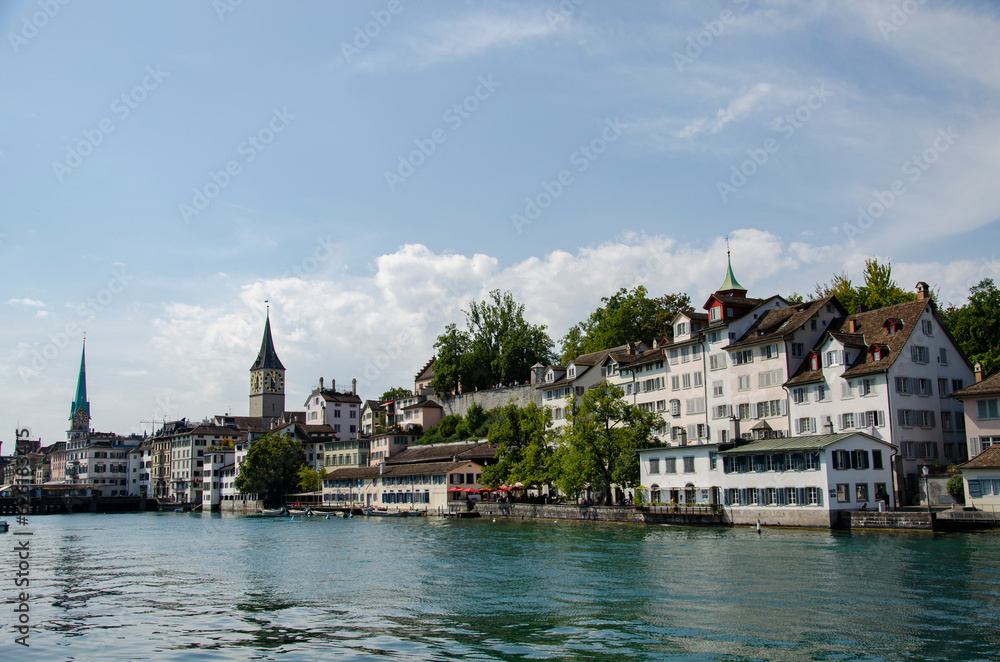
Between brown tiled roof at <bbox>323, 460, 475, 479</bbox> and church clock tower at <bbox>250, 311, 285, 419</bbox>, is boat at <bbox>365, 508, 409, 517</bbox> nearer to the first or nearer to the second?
brown tiled roof at <bbox>323, 460, 475, 479</bbox>

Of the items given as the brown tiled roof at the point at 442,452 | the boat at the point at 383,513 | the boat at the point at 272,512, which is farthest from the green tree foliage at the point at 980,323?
the boat at the point at 272,512

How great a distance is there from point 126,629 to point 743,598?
57.3 feet

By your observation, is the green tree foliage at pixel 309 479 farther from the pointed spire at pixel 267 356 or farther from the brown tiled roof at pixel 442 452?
the pointed spire at pixel 267 356

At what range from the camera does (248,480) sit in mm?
114875

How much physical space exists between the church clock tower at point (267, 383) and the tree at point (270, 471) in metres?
59.8

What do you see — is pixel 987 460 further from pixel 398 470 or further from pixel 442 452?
pixel 398 470

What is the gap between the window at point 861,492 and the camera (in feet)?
156

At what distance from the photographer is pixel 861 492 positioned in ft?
157

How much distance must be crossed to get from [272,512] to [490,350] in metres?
35.2

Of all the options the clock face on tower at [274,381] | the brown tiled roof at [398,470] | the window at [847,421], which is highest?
the clock face on tower at [274,381]

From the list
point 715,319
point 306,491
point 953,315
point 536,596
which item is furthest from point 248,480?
point 536,596

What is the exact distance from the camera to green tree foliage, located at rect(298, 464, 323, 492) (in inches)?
4459

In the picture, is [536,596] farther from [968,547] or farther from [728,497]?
[728,497]

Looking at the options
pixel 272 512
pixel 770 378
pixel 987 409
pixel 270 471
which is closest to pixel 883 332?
pixel 987 409
